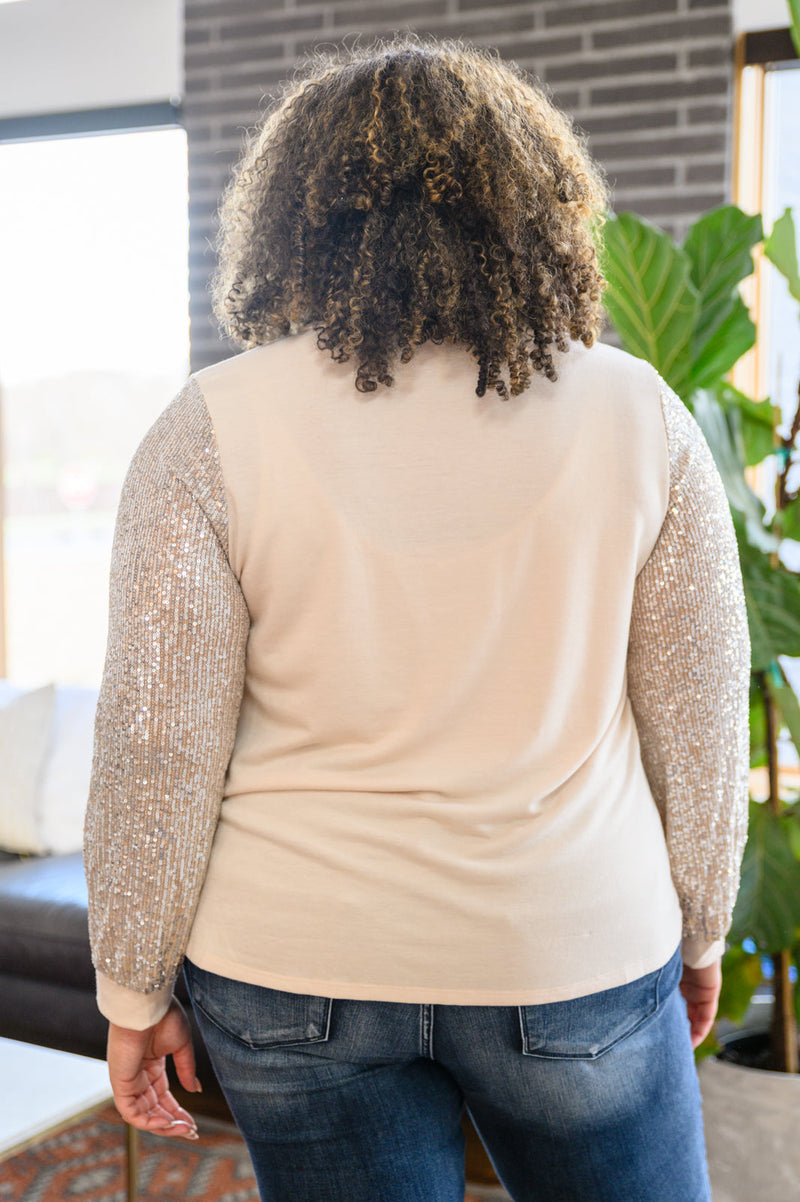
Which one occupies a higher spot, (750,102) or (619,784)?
(750,102)

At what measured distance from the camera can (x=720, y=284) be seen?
5.74 ft

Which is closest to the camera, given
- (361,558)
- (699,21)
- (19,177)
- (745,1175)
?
(361,558)

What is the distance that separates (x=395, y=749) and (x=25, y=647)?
3616mm

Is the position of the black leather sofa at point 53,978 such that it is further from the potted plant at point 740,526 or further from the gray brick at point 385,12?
the gray brick at point 385,12

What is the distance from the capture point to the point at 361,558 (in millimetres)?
756

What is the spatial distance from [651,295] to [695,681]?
99 centimetres

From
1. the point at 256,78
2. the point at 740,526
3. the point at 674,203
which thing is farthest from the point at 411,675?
the point at 256,78

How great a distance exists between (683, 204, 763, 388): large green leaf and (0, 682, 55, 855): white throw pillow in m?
1.75

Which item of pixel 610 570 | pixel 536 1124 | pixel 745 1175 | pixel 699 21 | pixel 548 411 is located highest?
pixel 699 21

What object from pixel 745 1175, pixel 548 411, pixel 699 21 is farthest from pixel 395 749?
pixel 699 21

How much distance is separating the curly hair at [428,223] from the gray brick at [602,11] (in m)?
2.34

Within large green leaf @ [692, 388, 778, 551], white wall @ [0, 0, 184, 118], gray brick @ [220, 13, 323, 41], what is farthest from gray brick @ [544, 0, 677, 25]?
large green leaf @ [692, 388, 778, 551]

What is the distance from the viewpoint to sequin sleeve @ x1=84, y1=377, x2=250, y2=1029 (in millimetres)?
791

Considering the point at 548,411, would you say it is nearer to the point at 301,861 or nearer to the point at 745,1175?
the point at 301,861
